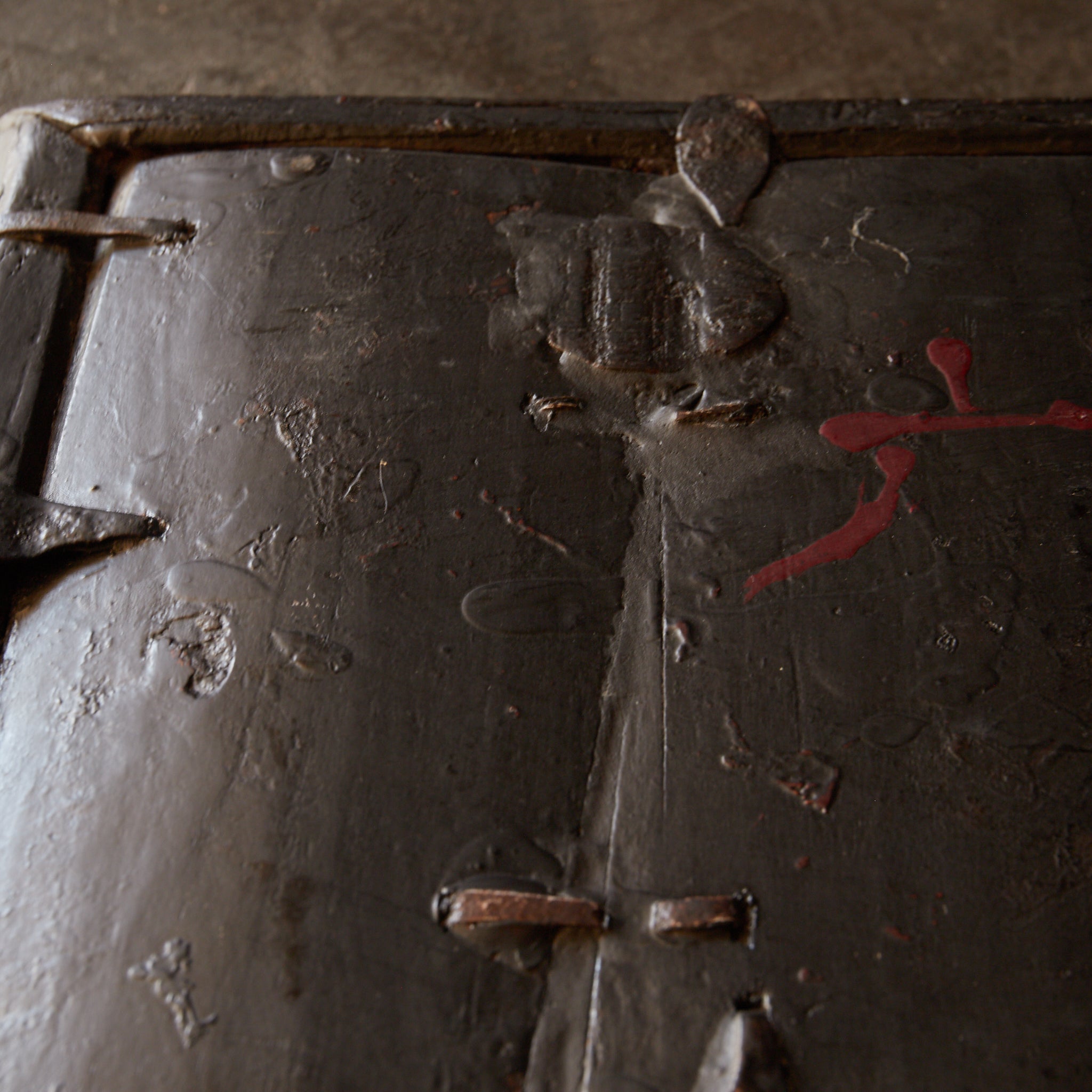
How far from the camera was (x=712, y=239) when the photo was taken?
1089 mm

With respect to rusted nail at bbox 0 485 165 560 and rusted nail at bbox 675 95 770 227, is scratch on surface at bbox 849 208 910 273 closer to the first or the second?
rusted nail at bbox 675 95 770 227

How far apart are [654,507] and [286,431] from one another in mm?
363

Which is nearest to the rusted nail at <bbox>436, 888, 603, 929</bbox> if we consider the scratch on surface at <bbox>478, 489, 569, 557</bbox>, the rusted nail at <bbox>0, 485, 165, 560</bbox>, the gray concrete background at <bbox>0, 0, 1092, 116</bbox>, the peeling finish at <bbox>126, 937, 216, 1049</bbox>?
the peeling finish at <bbox>126, 937, 216, 1049</bbox>

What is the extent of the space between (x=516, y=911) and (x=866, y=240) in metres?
0.79

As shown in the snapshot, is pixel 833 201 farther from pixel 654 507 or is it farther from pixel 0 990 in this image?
pixel 0 990

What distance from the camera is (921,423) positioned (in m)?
0.97

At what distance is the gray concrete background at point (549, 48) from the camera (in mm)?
1813

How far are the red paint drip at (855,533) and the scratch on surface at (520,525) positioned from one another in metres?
0.17

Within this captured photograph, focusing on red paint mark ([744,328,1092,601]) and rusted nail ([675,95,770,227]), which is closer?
red paint mark ([744,328,1092,601])

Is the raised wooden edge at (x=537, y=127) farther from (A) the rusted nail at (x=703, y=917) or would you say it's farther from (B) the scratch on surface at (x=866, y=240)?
(A) the rusted nail at (x=703, y=917)

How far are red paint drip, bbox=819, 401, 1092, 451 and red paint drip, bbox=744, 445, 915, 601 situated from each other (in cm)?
2

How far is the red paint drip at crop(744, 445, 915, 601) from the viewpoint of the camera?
35.4 inches

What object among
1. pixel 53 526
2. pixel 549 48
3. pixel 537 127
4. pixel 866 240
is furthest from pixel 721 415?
pixel 549 48

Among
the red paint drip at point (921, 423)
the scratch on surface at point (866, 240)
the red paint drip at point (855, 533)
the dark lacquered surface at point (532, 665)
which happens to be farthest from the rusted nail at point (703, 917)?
the scratch on surface at point (866, 240)
